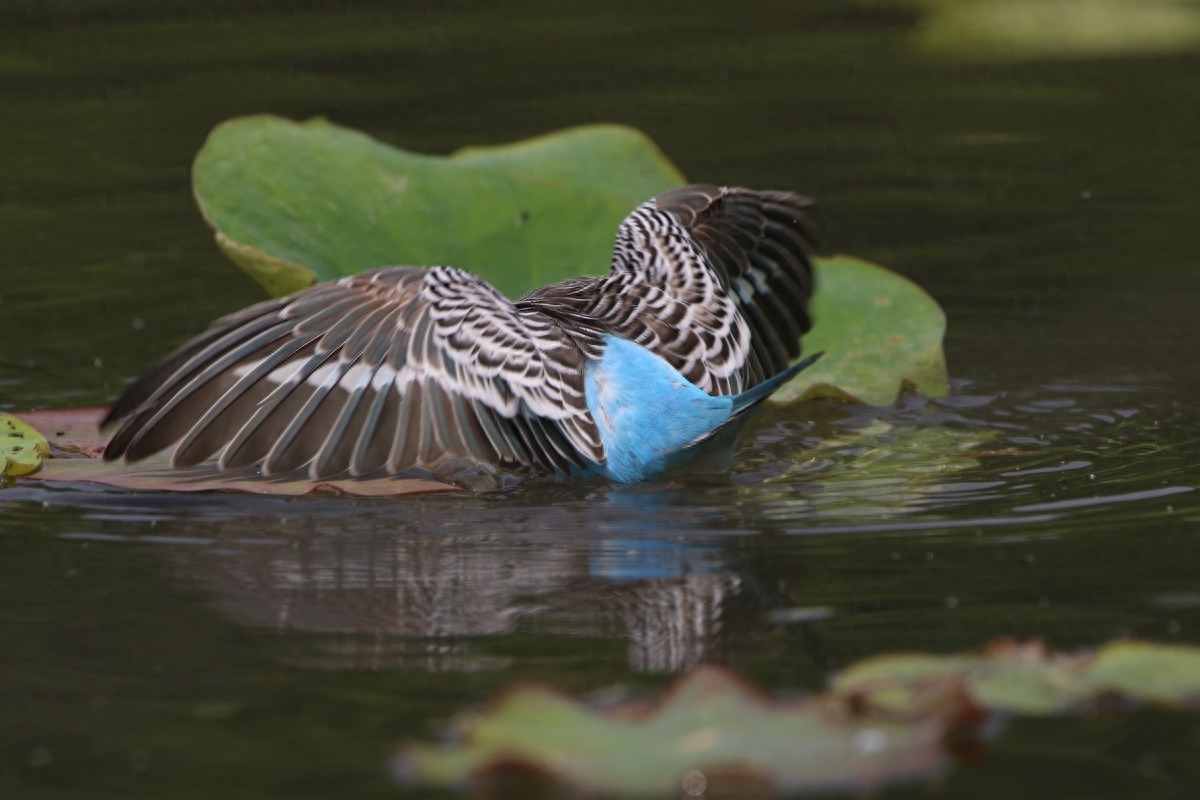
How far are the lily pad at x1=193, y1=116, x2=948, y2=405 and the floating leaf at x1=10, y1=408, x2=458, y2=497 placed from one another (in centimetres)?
123

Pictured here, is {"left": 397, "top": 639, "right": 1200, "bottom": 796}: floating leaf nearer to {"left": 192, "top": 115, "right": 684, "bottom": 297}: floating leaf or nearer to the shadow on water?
the shadow on water

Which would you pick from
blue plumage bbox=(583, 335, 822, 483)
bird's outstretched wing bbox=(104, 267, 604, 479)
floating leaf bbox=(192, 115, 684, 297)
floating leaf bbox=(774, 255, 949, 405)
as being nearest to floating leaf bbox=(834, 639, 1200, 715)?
blue plumage bbox=(583, 335, 822, 483)

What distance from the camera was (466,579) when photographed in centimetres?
562

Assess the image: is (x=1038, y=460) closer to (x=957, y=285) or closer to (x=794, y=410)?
(x=794, y=410)

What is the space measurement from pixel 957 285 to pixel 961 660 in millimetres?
5234

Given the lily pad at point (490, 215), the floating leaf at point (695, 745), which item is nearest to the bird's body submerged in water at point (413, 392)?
the lily pad at point (490, 215)

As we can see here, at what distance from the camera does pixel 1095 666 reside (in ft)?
14.4

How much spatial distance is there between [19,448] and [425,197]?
2.50 metres

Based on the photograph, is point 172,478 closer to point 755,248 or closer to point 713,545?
point 713,545

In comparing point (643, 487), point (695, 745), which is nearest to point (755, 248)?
point (643, 487)

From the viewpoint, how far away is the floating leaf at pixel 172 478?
6.43 metres

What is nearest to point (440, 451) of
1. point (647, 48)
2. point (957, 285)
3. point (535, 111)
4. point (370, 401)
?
point (370, 401)

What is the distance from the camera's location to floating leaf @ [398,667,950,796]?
3857 millimetres

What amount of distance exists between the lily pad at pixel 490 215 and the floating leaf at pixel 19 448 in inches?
54.0
